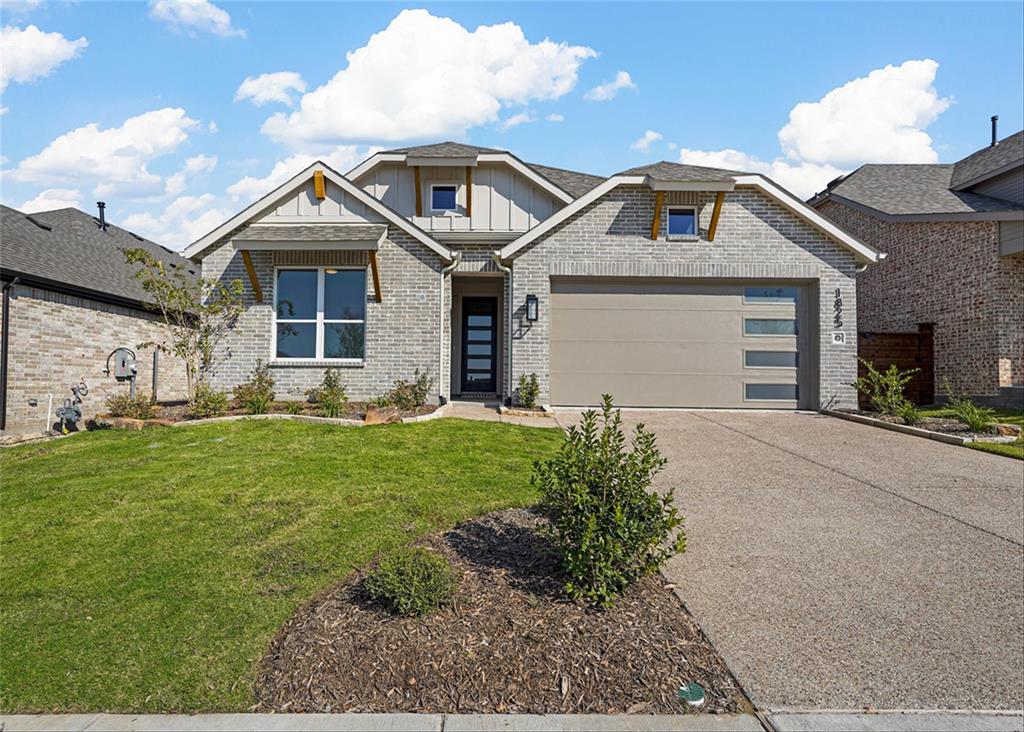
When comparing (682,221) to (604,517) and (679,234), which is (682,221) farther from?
(604,517)

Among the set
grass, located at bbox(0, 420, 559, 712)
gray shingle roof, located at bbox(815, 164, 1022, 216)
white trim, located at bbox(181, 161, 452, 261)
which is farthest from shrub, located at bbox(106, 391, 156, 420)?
gray shingle roof, located at bbox(815, 164, 1022, 216)

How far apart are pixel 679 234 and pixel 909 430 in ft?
18.8

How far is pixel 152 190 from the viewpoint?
1419 cm

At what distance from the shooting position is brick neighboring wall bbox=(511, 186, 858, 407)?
40.0 ft

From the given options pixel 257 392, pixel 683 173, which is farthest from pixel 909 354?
pixel 257 392

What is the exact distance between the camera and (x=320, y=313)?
A: 1176 cm

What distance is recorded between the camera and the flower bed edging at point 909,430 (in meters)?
9.02

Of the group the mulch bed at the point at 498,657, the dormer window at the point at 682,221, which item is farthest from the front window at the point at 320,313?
the mulch bed at the point at 498,657

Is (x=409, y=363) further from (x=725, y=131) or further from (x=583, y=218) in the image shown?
(x=725, y=131)

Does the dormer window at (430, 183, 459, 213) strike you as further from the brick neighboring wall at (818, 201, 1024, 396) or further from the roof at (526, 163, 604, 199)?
the brick neighboring wall at (818, 201, 1024, 396)

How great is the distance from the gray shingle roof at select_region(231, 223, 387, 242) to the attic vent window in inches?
156

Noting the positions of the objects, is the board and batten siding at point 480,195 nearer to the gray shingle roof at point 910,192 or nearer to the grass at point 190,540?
the grass at point 190,540

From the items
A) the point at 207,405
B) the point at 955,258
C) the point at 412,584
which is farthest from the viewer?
the point at 955,258

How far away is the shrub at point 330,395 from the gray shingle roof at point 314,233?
2648 mm
